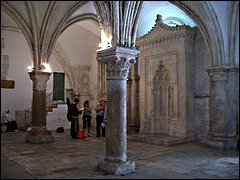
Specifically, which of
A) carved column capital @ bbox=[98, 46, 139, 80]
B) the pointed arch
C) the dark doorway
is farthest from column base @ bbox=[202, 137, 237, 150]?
the dark doorway

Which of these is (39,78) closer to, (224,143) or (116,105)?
(116,105)

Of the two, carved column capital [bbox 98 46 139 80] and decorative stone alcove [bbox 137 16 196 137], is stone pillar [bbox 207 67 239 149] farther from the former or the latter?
carved column capital [bbox 98 46 139 80]

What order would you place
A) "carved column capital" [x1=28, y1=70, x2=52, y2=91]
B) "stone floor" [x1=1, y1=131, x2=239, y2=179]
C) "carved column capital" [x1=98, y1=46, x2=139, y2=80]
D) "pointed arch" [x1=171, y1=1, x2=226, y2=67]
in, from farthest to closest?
"carved column capital" [x1=28, y1=70, x2=52, y2=91], "pointed arch" [x1=171, y1=1, x2=226, y2=67], "carved column capital" [x1=98, y1=46, x2=139, y2=80], "stone floor" [x1=1, y1=131, x2=239, y2=179]

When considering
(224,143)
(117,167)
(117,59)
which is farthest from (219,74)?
(117,167)

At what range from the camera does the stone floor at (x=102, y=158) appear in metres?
5.08

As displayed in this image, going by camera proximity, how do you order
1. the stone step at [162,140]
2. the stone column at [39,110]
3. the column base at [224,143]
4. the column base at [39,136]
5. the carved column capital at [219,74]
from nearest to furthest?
the column base at [224,143] < the carved column capital at [219,74] < the stone step at [162,140] < the column base at [39,136] < the stone column at [39,110]

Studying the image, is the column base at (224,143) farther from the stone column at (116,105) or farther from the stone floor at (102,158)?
the stone column at (116,105)

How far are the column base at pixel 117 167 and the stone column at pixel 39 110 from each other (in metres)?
4.21

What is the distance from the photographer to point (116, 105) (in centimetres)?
539

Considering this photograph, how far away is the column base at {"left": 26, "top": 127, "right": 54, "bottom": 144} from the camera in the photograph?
8.83m

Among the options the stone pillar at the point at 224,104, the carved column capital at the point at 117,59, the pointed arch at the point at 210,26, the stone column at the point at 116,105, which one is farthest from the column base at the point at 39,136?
the pointed arch at the point at 210,26

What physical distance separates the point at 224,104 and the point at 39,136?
19.0 feet

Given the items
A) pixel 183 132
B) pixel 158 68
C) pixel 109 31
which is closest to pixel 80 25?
pixel 158 68

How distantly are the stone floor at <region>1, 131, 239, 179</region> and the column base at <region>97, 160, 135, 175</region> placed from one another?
0.12m
